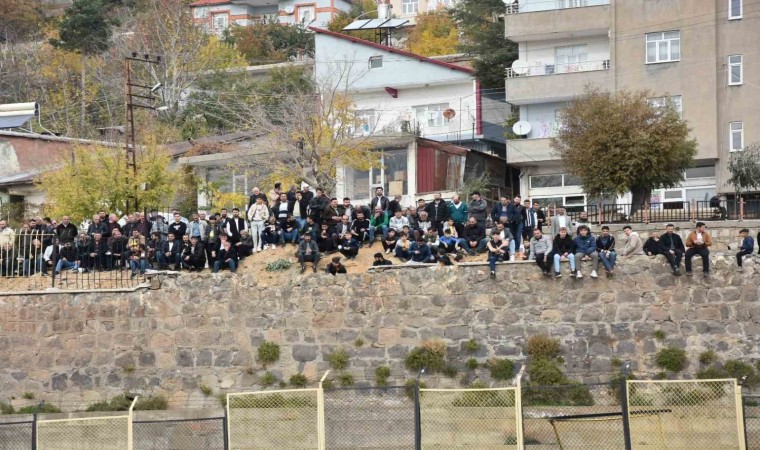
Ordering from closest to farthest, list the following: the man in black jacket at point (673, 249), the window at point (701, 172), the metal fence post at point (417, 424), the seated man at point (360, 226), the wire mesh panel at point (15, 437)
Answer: the metal fence post at point (417, 424) < the wire mesh panel at point (15, 437) < the man in black jacket at point (673, 249) < the seated man at point (360, 226) < the window at point (701, 172)

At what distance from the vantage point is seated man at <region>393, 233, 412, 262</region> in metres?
29.0

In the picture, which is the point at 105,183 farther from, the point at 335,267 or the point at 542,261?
the point at 542,261

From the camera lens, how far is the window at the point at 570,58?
4512cm

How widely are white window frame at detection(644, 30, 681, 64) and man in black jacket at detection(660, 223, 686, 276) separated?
16.8 m

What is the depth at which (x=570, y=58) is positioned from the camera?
4556 cm

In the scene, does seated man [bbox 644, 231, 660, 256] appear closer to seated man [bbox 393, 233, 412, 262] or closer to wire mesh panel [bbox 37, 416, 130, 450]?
seated man [bbox 393, 233, 412, 262]

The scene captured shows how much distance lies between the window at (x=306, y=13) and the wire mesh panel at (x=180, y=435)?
182 ft

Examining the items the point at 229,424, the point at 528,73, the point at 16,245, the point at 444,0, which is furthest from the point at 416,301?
the point at 444,0

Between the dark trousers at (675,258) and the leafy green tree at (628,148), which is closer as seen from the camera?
the dark trousers at (675,258)

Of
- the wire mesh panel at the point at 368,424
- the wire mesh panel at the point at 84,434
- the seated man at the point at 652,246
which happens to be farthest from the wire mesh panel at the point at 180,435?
the seated man at the point at 652,246

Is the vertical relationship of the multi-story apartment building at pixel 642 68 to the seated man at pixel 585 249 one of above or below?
above

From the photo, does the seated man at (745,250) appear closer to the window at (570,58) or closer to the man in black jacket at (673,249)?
the man in black jacket at (673,249)

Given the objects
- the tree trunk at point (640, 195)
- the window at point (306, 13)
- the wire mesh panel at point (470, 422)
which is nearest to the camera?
the wire mesh panel at point (470, 422)

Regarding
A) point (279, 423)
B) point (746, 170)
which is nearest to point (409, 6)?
point (746, 170)
